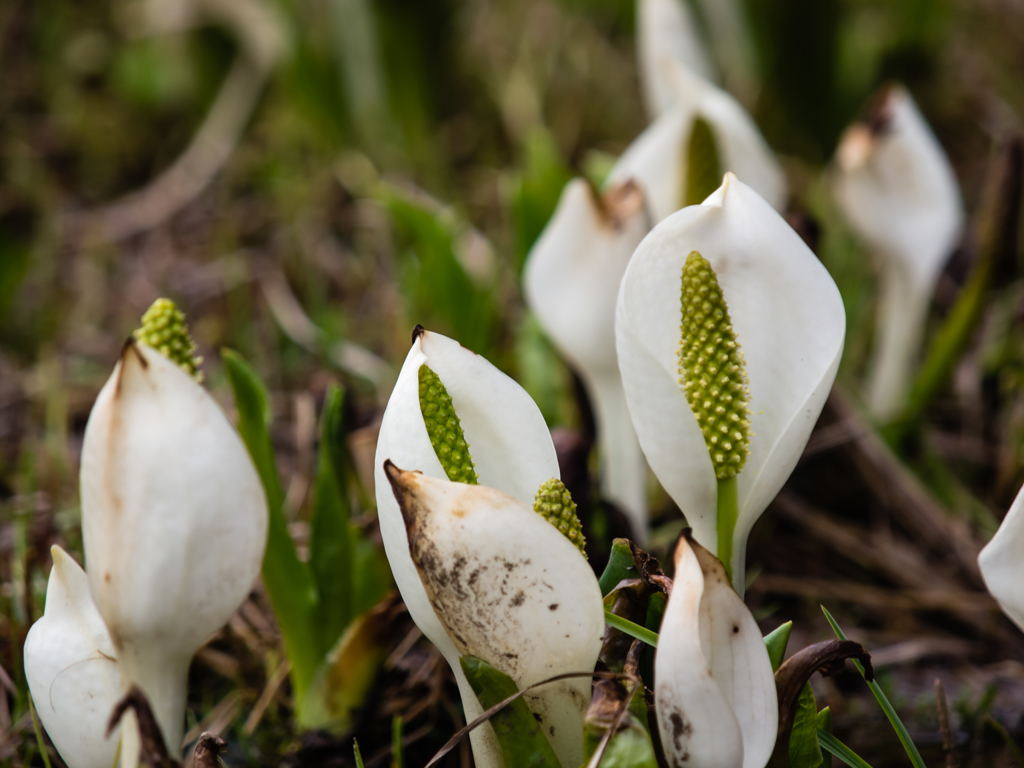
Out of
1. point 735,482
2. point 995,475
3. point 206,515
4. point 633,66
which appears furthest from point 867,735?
point 633,66

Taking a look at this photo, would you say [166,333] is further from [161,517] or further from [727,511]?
[727,511]

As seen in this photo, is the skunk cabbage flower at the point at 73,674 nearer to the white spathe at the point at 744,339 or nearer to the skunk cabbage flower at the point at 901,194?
the white spathe at the point at 744,339

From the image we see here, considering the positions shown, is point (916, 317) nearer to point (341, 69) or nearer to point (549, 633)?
point (549, 633)

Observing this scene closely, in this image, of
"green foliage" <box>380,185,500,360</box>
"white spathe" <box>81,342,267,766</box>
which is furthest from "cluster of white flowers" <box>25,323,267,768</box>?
"green foliage" <box>380,185,500,360</box>

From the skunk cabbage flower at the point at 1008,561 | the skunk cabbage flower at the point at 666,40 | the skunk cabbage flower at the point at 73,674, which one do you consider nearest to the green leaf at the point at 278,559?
the skunk cabbage flower at the point at 73,674

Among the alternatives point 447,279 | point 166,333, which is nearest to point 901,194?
point 447,279

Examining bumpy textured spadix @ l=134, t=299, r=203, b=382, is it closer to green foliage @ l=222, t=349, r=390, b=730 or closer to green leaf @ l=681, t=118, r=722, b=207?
green foliage @ l=222, t=349, r=390, b=730
